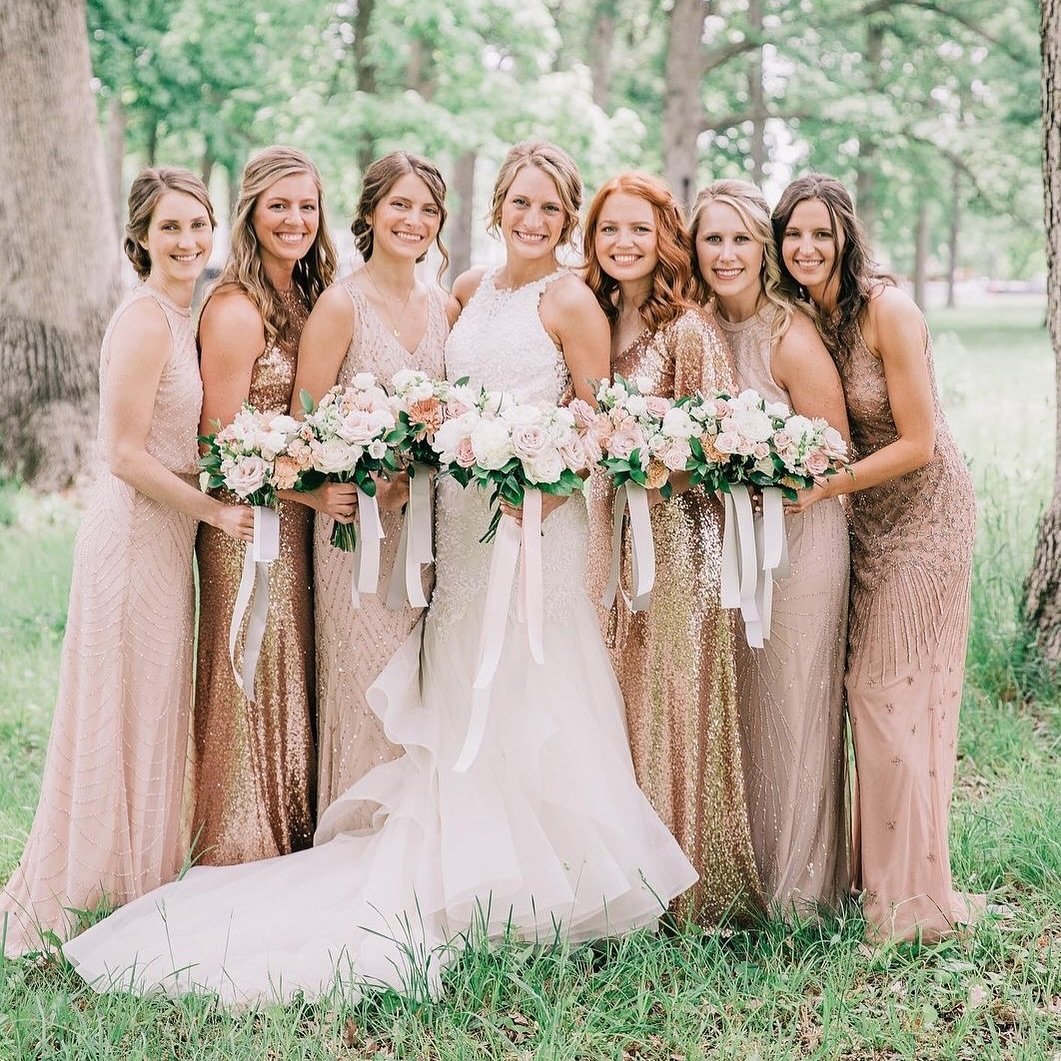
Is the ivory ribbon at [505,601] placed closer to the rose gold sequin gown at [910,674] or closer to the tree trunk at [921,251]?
the rose gold sequin gown at [910,674]

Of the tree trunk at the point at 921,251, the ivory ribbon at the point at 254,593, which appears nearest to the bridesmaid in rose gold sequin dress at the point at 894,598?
the ivory ribbon at the point at 254,593

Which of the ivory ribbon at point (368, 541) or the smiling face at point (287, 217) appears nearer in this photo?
the ivory ribbon at point (368, 541)

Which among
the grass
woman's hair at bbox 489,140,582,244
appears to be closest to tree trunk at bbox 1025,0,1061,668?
the grass

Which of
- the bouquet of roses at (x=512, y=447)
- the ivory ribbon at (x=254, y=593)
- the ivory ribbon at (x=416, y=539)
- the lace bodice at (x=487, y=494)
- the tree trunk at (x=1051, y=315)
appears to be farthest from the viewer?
the tree trunk at (x=1051, y=315)

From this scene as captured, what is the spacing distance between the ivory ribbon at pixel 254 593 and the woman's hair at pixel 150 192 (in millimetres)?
1068

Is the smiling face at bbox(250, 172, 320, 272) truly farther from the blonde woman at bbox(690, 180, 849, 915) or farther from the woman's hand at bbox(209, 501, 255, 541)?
the blonde woman at bbox(690, 180, 849, 915)

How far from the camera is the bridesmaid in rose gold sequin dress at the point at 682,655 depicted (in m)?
4.08

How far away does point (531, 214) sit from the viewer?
4121 mm

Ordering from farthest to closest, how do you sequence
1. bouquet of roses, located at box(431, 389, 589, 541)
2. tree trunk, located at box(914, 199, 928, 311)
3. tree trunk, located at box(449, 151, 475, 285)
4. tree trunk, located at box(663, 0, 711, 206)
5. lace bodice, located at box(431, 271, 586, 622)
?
tree trunk, located at box(914, 199, 928, 311)
tree trunk, located at box(449, 151, 475, 285)
tree trunk, located at box(663, 0, 711, 206)
lace bodice, located at box(431, 271, 586, 622)
bouquet of roses, located at box(431, 389, 589, 541)

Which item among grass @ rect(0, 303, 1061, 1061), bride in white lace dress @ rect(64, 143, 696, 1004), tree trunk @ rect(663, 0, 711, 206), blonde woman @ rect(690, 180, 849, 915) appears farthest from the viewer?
tree trunk @ rect(663, 0, 711, 206)

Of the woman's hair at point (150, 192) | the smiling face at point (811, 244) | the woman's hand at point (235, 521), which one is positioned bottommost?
the woman's hand at point (235, 521)

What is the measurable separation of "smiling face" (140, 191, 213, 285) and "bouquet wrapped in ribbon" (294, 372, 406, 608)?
27.5 inches

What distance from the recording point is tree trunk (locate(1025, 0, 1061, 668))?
530cm

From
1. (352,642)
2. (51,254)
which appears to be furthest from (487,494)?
(51,254)
